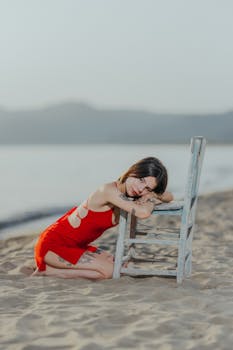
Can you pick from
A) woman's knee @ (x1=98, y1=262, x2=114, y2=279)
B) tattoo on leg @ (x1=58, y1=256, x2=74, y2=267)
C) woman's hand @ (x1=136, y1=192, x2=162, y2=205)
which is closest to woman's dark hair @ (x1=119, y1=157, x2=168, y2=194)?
woman's hand @ (x1=136, y1=192, x2=162, y2=205)

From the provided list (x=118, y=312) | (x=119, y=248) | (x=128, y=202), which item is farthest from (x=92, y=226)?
(x=118, y=312)

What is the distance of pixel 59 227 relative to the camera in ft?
15.9

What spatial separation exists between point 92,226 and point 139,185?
0.58 m

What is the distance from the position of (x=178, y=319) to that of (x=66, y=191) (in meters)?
14.1

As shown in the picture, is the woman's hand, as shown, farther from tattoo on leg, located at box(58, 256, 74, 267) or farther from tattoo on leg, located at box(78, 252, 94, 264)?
tattoo on leg, located at box(58, 256, 74, 267)

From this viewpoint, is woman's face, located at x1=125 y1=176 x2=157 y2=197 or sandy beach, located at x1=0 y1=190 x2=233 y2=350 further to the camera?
woman's face, located at x1=125 y1=176 x2=157 y2=197

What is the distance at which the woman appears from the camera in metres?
4.51

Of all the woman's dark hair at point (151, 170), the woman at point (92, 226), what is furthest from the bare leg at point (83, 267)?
the woman's dark hair at point (151, 170)

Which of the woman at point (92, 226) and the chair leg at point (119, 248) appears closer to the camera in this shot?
the woman at point (92, 226)

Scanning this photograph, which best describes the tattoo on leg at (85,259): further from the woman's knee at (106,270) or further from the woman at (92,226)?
the woman's knee at (106,270)

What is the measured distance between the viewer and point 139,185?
447cm

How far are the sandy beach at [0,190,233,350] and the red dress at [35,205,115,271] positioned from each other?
0.25 m

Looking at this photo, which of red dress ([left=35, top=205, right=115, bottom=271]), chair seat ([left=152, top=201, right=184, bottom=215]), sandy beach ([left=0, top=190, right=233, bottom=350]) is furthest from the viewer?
red dress ([left=35, top=205, right=115, bottom=271])

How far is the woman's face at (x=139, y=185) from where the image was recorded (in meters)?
4.45
